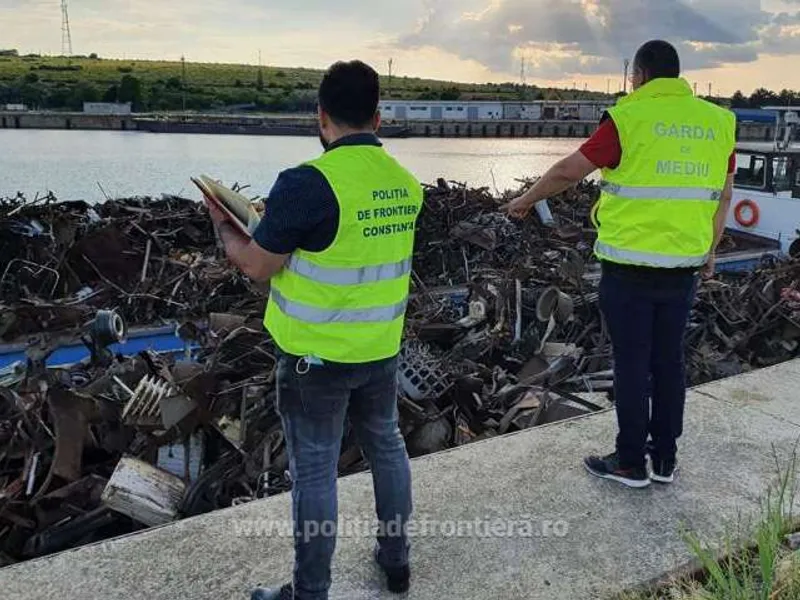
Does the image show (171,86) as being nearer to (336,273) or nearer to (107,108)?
(107,108)

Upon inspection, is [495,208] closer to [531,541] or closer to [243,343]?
[243,343]

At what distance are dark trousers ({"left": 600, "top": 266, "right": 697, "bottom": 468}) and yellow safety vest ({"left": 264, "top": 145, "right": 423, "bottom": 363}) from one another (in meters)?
1.38

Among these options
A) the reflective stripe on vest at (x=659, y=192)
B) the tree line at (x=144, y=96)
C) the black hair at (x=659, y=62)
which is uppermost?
the tree line at (x=144, y=96)

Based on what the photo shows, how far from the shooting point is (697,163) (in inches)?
140

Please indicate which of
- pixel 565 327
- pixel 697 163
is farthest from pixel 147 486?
pixel 565 327

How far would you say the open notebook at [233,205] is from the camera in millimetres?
2770

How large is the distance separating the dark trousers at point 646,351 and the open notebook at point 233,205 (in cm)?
178

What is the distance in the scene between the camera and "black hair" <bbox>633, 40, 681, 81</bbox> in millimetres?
3564

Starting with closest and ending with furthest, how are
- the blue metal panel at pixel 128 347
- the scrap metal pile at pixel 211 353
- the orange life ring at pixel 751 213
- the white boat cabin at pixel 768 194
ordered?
the scrap metal pile at pixel 211 353 → the blue metal panel at pixel 128 347 → the white boat cabin at pixel 768 194 → the orange life ring at pixel 751 213

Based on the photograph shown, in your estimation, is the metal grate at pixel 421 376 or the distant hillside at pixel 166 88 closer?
the metal grate at pixel 421 376

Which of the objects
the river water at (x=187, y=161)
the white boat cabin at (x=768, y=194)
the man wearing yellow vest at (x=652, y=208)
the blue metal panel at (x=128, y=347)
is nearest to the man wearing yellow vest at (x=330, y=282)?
the man wearing yellow vest at (x=652, y=208)

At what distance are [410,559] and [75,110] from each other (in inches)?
4918

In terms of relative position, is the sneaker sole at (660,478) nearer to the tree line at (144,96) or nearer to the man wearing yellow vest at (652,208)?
the man wearing yellow vest at (652,208)

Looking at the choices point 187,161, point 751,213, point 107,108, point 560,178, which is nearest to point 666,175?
point 560,178
